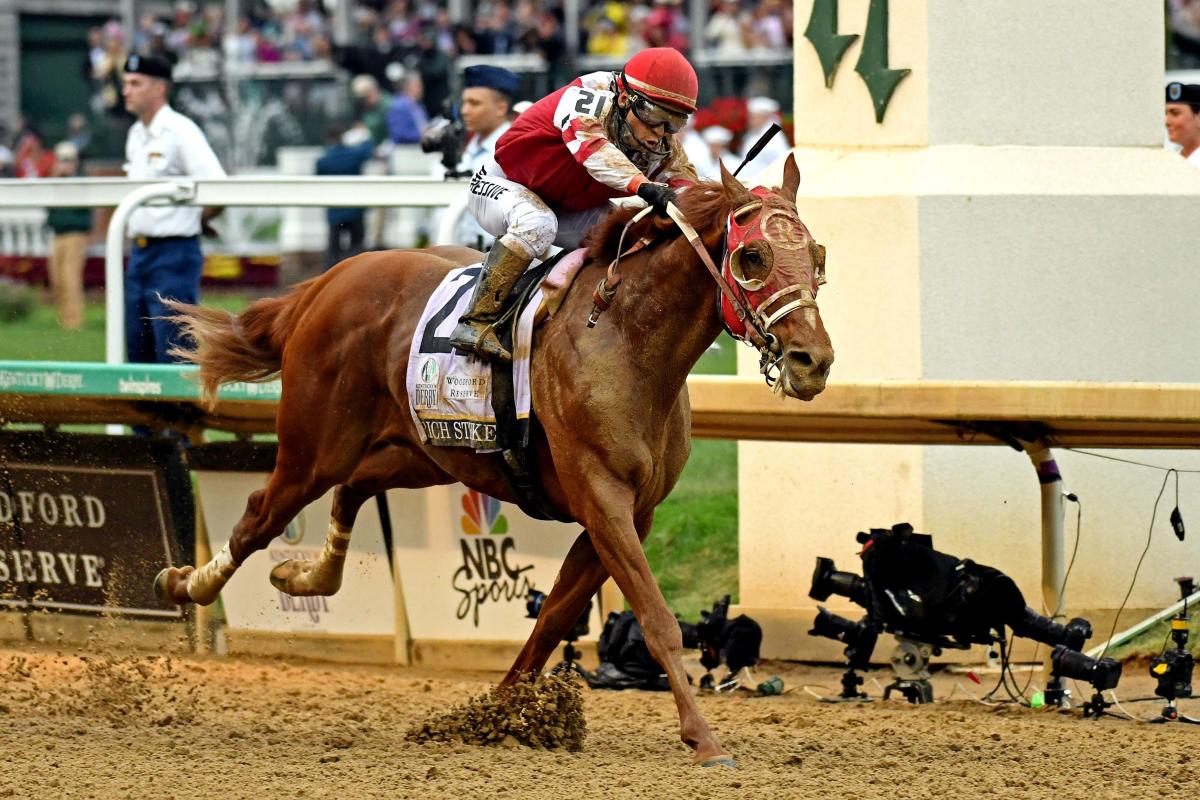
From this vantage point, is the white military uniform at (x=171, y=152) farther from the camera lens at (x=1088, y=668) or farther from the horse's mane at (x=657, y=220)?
the camera lens at (x=1088, y=668)

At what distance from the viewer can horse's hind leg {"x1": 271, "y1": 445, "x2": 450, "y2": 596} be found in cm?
670

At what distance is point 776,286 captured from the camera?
5.14 meters

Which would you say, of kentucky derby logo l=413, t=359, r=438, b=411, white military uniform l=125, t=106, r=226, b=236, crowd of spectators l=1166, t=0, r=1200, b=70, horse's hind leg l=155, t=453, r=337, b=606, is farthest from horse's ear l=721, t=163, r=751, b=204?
crowd of spectators l=1166, t=0, r=1200, b=70

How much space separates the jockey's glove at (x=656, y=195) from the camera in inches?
215

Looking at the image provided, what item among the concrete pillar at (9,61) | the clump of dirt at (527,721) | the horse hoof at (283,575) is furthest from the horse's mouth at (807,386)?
the concrete pillar at (9,61)

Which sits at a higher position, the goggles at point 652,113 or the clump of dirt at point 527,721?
the goggles at point 652,113

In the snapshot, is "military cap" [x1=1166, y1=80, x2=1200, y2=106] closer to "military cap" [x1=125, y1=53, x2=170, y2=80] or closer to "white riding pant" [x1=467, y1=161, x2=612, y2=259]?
"white riding pant" [x1=467, y1=161, x2=612, y2=259]

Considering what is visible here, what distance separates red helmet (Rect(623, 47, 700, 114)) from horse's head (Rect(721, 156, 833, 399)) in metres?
0.41

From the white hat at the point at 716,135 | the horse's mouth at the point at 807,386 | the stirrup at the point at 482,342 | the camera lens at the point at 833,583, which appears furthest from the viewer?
the white hat at the point at 716,135

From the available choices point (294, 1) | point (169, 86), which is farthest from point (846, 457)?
point (294, 1)

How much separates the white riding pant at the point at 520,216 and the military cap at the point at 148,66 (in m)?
3.60

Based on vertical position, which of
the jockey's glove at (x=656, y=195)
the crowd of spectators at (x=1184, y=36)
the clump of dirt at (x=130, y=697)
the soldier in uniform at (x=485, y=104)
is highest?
the crowd of spectators at (x=1184, y=36)

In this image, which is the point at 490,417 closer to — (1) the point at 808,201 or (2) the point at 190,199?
(1) the point at 808,201

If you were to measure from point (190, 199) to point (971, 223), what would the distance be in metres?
3.58
